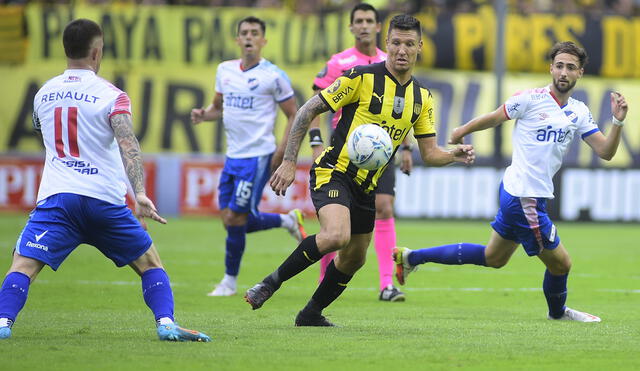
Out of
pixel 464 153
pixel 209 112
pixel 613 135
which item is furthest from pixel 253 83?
pixel 613 135

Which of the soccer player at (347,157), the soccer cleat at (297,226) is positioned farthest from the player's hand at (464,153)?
the soccer cleat at (297,226)

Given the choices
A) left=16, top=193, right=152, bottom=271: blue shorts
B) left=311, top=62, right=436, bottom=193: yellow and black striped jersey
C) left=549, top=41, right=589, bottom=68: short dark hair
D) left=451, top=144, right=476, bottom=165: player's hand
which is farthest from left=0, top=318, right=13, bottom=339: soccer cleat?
left=549, top=41, right=589, bottom=68: short dark hair

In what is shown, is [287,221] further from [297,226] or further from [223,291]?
[223,291]

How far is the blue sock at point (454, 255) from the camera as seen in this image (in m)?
9.34

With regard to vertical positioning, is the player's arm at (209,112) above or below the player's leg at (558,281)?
above

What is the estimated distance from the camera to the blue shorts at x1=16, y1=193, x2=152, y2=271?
22.6 ft

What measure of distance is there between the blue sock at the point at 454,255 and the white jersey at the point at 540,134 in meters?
0.74

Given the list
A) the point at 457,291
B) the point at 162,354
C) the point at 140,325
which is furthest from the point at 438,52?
the point at 162,354

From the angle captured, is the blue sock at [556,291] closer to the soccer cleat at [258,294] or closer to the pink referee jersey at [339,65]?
the soccer cleat at [258,294]

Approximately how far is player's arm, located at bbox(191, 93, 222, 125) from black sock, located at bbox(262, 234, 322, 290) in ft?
13.1

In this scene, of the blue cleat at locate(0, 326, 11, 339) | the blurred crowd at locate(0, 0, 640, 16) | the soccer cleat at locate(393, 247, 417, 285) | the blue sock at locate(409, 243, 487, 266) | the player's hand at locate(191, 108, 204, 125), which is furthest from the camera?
the blurred crowd at locate(0, 0, 640, 16)

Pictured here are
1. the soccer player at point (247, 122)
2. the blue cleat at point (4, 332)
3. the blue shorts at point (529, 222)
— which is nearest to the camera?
the blue cleat at point (4, 332)

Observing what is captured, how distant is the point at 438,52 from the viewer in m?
23.5

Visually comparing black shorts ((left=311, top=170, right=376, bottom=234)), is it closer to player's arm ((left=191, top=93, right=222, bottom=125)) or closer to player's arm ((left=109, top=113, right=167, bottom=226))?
player's arm ((left=109, top=113, right=167, bottom=226))
